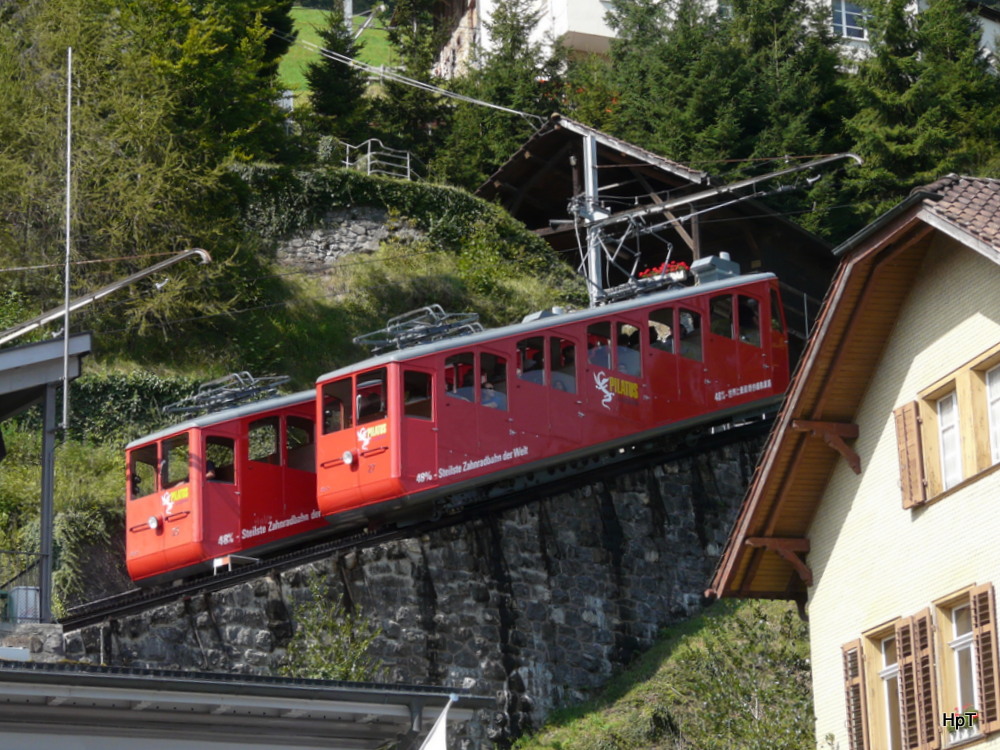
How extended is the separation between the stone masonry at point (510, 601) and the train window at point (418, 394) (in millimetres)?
1649

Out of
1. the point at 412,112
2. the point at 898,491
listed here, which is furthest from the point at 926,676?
the point at 412,112

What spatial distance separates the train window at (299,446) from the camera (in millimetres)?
27688

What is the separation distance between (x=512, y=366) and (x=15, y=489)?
1001 centimetres

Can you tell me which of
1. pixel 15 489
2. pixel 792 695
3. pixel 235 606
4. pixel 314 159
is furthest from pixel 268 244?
pixel 792 695

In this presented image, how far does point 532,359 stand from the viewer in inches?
1046

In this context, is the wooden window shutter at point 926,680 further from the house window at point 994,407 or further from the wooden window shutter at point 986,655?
the house window at point 994,407

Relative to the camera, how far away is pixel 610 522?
2744 centimetres

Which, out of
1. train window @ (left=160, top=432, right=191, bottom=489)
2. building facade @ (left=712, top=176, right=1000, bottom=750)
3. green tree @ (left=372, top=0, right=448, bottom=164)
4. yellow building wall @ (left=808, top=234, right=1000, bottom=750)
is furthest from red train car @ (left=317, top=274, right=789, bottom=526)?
green tree @ (left=372, top=0, right=448, bottom=164)

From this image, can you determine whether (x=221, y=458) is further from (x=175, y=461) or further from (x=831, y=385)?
(x=831, y=385)

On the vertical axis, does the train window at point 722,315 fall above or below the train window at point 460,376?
above

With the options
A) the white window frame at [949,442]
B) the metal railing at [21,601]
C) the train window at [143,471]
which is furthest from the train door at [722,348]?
the white window frame at [949,442]

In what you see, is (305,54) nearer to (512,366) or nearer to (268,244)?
(268,244)

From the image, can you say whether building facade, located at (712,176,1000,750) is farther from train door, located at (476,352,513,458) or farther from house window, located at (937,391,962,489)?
train door, located at (476,352,513,458)

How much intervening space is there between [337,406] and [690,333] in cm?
630
